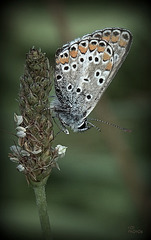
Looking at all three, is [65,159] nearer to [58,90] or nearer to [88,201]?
[88,201]

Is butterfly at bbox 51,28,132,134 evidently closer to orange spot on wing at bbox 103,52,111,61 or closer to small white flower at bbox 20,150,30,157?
orange spot on wing at bbox 103,52,111,61

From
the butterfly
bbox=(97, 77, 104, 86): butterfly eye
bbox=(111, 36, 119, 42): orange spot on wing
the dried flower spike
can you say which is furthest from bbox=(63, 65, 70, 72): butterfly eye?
the dried flower spike

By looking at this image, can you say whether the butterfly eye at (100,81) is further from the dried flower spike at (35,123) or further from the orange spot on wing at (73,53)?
the dried flower spike at (35,123)

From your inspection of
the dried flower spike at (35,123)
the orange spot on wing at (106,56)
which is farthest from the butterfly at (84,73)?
the dried flower spike at (35,123)

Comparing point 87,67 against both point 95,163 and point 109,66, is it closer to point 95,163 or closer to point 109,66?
point 109,66

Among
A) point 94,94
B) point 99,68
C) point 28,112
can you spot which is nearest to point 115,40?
point 99,68

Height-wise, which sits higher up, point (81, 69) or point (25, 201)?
point (81, 69)

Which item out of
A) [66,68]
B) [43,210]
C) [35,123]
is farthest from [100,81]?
[43,210]
